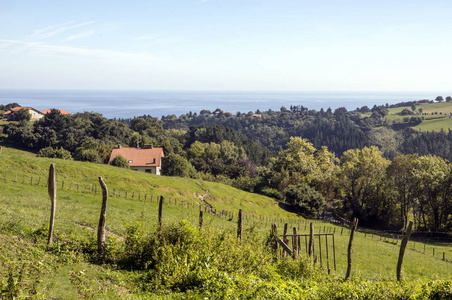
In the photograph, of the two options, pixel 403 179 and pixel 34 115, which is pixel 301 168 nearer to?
pixel 403 179

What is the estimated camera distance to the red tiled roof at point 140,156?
7712 centimetres

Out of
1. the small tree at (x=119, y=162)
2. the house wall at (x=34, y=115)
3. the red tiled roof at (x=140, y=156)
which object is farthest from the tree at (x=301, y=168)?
the house wall at (x=34, y=115)

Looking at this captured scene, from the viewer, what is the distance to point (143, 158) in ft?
259

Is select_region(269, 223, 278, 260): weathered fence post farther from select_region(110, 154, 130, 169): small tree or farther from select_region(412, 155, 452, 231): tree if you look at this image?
select_region(110, 154, 130, 169): small tree

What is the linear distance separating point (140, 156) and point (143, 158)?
43.8 inches

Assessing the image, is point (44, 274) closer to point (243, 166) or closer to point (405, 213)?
point (405, 213)

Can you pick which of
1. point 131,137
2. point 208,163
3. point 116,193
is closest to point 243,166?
point 208,163

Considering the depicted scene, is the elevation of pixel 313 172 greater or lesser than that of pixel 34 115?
lesser

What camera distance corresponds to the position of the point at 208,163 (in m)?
98.7

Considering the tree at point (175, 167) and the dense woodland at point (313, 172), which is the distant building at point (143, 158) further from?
the tree at point (175, 167)

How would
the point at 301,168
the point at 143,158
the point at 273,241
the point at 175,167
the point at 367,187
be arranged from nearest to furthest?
the point at 273,241, the point at 367,187, the point at 175,167, the point at 301,168, the point at 143,158

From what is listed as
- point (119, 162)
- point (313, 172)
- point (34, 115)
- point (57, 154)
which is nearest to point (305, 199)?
point (313, 172)

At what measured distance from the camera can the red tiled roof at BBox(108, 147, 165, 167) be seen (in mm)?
77125

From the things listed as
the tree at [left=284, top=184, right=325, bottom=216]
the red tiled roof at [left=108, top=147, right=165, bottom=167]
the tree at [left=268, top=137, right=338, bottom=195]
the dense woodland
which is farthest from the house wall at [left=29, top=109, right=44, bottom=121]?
the tree at [left=284, top=184, right=325, bottom=216]
